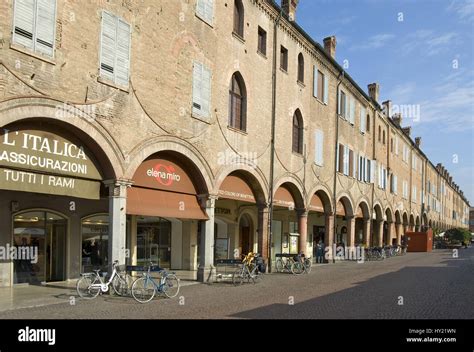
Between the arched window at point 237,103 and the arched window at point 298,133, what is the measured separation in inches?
204

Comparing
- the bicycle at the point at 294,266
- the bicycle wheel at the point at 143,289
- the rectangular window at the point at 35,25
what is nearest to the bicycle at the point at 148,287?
the bicycle wheel at the point at 143,289

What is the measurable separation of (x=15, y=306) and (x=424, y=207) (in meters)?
57.8

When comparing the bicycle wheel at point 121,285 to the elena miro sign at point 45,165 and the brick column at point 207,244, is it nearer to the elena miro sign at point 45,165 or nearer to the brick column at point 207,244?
the elena miro sign at point 45,165

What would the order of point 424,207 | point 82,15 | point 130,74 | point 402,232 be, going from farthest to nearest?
point 424,207 < point 402,232 < point 130,74 < point 82,15

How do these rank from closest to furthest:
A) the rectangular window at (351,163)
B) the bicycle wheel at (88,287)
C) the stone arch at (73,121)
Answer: the stone arch at (73,121), the bicycle wheel at (88,287), the rectangular window at (351,163)

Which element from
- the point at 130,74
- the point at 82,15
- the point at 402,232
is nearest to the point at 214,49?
the point at 130,74

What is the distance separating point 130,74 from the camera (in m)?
14.5

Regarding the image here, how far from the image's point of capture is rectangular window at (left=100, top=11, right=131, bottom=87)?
1362 centimetres

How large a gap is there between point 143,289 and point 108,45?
21.2 ft

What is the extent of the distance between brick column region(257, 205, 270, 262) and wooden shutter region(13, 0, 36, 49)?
12166 mm

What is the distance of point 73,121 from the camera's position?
41.2ft

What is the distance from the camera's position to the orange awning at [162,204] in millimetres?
14797
